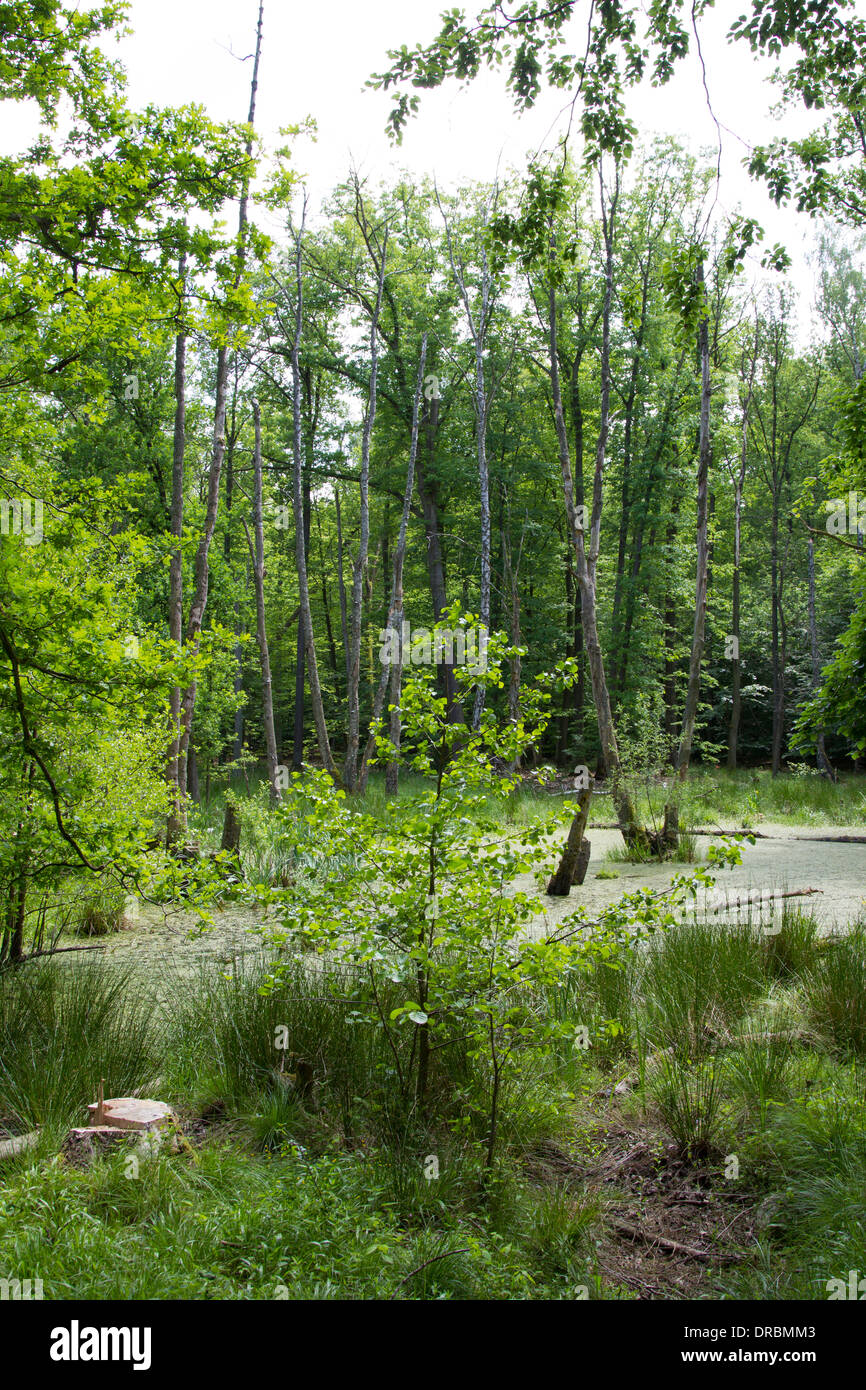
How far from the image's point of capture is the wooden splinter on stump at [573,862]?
817 centimetres

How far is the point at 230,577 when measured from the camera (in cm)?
1727

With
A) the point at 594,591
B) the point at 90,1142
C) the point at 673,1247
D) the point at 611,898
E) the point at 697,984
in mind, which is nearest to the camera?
the point at 673,1247

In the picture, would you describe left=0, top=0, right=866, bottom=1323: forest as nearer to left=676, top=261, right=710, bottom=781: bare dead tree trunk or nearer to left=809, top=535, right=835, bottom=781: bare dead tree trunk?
left=676, top=261, right=710, bottom=781: bare dead tree trunk

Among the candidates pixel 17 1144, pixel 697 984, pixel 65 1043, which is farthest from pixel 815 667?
pixel 17 1144

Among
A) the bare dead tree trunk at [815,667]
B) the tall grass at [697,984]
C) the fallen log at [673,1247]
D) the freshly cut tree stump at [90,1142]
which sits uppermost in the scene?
the bare dead tree trunk at [815,667]

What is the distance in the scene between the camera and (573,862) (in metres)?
8.37

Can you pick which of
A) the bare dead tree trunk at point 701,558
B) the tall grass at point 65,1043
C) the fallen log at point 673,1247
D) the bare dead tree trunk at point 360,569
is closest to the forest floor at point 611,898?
the tall grass at point 65,1043

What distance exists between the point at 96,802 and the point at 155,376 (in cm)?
1315

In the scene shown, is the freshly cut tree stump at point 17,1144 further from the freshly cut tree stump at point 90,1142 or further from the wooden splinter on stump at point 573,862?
the wooden splinter on stump at point 573,862

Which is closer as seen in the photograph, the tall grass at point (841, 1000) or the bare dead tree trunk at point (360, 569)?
the tall grass at point (841, 1000)

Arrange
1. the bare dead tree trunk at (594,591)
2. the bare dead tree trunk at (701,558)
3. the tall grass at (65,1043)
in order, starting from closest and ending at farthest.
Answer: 1. the tall grass at (65,1043)
2. the bare dead tree trunk at (594,591)
3. the bare dead tree trunk at (701,558)

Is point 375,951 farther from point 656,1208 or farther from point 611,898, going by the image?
point 611,898

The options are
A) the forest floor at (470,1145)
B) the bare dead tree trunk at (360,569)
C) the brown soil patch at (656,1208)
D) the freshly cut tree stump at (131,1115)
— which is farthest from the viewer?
the bare dead tree trunk at (360,569)
